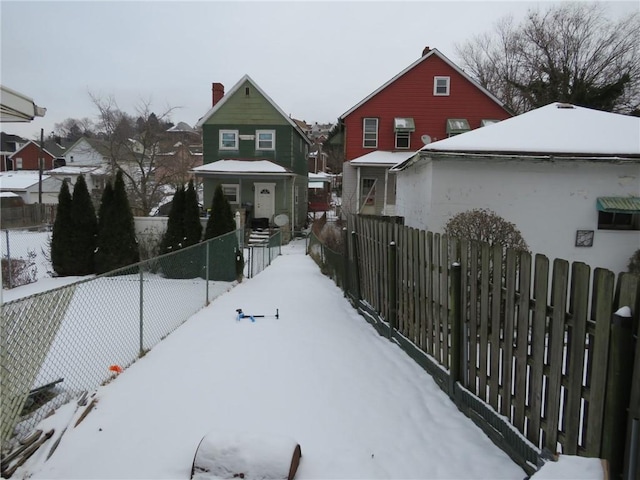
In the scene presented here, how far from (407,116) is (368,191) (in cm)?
459

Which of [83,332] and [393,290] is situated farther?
[83,332]

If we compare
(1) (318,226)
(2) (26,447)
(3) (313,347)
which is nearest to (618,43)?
(1) (318,226)

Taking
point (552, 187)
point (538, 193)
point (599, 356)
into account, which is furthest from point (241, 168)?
Result: point (599, 356)

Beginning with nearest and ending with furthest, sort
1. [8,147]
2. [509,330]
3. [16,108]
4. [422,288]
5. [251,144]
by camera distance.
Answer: [509,330] < [16,108] < [422,288] < [251,144] < [8,147]

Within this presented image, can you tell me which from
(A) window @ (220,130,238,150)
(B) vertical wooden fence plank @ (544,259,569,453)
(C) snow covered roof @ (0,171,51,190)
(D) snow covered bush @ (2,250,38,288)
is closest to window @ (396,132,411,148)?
(A) window @ (220,130,238,150)

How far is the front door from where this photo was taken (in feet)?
84.1

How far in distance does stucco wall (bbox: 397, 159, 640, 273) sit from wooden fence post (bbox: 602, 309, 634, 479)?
25.4 feet

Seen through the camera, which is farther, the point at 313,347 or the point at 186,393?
the point at 313,347

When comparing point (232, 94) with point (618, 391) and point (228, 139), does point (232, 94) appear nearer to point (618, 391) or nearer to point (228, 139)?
point (228, 139)

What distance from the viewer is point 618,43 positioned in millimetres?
30562

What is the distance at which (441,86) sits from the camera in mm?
24984

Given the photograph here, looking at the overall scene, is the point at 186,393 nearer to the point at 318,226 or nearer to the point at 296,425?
the point at 296,425

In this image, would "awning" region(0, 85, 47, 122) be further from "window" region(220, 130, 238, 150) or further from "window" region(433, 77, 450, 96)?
"window" region(433, 77, 450, 96)

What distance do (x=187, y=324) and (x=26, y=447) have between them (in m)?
3.92
